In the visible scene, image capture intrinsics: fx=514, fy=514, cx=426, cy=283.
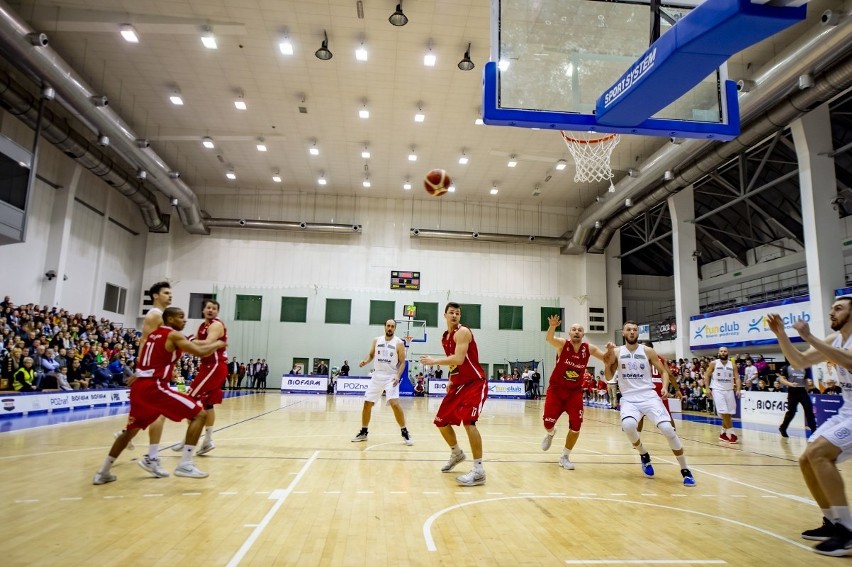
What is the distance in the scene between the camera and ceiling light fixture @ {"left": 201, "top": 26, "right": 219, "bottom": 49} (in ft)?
51.3

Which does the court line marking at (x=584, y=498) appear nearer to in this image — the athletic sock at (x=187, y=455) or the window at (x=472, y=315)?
the athletic sock at (x=187, y=455)

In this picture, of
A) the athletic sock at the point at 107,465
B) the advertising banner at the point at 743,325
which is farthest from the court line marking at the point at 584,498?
the advertising banner at the point at 743,325

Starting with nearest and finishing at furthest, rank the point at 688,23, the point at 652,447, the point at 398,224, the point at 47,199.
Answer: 1. the point at 688,23
2. the point at 652,447
3. the point at 47,199
4. the point at 398,224

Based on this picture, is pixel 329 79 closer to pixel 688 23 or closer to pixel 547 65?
pixel 547 65

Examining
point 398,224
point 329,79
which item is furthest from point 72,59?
point 398,224

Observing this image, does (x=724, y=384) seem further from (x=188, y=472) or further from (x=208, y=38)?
(x=208, y=38)

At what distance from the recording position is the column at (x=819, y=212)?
1614 centimetres

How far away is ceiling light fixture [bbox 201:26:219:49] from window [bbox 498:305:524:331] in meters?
20.1

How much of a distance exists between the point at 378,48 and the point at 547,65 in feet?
37.7

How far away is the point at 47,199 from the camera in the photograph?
21.1 m

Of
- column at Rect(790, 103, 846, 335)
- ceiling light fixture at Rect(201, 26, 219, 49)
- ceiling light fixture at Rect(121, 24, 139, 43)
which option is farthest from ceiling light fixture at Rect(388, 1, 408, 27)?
column at Rect(790, 103, 846, 335)

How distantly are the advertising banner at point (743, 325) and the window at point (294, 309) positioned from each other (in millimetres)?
20003

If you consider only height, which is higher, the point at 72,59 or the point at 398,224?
the point at 72,59

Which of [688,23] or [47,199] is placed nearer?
[688,23]
